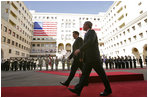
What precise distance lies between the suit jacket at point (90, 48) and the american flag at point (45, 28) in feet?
154

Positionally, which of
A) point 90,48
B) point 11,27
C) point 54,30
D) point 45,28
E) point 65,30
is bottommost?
point 90,48

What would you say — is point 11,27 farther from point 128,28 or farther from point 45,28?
point 128,28

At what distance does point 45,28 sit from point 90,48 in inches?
1868

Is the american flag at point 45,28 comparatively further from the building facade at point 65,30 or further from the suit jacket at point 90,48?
the suit jacket at point 90,48

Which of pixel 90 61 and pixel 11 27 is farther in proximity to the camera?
pixel 11 27

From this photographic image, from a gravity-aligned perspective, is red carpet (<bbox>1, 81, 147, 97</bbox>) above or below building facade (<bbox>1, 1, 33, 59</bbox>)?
below

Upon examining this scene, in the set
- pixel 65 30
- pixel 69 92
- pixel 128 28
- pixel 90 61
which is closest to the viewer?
pixel 90 61

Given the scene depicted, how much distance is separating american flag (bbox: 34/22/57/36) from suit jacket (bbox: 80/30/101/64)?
154ft

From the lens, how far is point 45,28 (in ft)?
153

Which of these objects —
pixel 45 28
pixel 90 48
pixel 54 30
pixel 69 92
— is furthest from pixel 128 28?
pixel 45 28

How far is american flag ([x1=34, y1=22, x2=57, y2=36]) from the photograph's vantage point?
46750 mm

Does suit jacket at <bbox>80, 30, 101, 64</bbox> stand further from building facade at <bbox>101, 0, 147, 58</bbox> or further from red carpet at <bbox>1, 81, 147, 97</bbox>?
building facade at <bbox>101, 0, 147, 58</bbox>

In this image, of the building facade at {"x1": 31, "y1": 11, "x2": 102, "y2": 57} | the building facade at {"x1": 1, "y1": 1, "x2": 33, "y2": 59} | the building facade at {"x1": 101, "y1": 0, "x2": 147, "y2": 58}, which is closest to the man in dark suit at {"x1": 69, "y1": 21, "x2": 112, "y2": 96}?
the building facade at {"x1": 101, "y1": 0, "x2": 147, "y2": 58}

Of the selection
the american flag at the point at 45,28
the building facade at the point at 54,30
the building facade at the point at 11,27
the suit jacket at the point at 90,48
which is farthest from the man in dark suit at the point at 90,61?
the american flag at the point at 45,28
